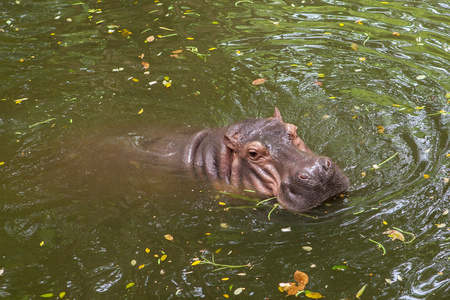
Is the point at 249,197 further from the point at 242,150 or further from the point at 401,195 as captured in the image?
the point at 401,195

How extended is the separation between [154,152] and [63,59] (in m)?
4.47

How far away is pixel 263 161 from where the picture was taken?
695 cm

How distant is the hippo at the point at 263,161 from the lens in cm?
645

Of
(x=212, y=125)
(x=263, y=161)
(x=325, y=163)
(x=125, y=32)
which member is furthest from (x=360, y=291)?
(x=125, y=32)

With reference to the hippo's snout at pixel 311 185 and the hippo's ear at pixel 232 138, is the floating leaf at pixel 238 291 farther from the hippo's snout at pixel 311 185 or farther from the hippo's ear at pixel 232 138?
the hippo's ear at pixel 232 138

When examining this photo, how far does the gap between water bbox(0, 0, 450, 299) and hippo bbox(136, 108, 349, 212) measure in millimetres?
248

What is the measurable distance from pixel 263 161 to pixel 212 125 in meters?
2.24

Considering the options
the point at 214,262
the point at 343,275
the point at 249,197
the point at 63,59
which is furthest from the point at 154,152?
the point at 63,59

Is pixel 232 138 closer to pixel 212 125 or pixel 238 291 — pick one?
pixel 212 125

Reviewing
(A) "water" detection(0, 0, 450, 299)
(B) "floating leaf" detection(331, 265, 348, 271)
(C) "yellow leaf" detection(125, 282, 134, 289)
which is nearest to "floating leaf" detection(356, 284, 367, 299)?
(A) "water" detection(0, 0, 450, 299)

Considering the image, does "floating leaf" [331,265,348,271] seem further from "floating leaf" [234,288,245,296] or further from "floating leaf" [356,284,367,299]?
"floating leaf" [234,288,245,296]

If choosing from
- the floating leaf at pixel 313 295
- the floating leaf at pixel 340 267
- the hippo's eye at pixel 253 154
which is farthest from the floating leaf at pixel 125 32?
the floating leaf at pixel 313 295

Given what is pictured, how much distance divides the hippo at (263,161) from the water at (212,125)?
0.81 feet

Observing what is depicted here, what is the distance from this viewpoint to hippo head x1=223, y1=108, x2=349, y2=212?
21.0 feet
